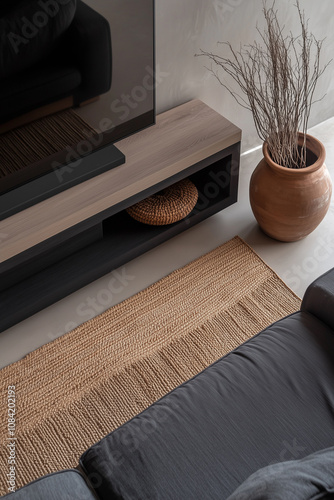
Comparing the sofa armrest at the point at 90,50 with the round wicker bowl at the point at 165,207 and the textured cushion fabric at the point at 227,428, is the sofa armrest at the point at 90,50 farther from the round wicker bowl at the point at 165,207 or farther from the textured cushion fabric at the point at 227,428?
the textured cushion fabric at the point at 227,428

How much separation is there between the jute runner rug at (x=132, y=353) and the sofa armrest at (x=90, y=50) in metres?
0.84

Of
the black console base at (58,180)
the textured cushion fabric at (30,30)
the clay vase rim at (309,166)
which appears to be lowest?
the clay vase rim at (309,166)

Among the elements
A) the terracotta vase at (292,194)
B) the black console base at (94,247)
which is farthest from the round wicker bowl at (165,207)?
the terracotta vase at (292,194)

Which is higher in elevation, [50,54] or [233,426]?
[50,54]

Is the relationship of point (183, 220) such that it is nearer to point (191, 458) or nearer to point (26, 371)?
point (26, 371)

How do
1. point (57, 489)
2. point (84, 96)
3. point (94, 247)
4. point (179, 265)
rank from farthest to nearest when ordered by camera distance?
point (179, 265), point (94, 247), point (84, 96), point (57, 489)

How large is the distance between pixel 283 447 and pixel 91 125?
123 cm

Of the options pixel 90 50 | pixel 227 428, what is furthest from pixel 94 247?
pixel 227 428

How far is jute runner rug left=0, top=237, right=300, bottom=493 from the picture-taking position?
1957 millimetres

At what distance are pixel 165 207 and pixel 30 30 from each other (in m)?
0.94

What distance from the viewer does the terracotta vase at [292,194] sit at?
232 centimetres

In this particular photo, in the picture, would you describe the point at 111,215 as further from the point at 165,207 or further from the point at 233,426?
the point at 233,426

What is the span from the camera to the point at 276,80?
2.18 meters

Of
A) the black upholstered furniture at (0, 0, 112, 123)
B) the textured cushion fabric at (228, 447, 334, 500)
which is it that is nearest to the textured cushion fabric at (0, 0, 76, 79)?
the black upholstered furniture at (0, 0, 112, 123)
